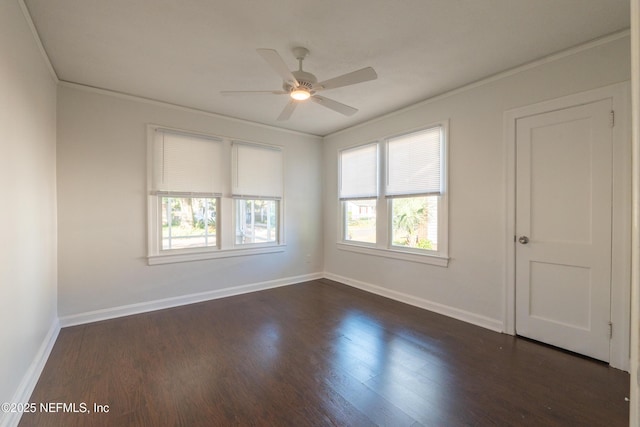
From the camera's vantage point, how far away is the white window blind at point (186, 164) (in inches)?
148

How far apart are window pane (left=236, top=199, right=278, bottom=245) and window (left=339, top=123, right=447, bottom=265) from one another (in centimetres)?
120

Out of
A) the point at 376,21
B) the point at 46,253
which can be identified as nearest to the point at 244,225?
the point at 46,253

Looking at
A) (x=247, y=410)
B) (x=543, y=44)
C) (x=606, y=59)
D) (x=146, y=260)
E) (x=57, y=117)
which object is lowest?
(x=247, y=410)

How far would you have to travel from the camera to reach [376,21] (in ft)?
7.36

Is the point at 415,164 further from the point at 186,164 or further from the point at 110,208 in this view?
the point at 110,208

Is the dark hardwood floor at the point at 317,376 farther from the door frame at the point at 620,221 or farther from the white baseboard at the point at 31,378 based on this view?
the door frame at the point at 620,221

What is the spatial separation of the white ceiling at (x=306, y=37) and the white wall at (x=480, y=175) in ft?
0.63

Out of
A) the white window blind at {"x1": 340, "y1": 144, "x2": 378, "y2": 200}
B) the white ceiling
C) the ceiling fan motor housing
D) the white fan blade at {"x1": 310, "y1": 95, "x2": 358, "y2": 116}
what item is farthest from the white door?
the ceiling fan motor housing

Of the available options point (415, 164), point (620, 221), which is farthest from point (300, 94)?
point (620, 221)

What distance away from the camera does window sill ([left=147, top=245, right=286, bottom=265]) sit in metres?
3.75

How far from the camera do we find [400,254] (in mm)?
4074

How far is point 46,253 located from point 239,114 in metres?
2.71

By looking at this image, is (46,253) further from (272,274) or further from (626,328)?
(626,328)

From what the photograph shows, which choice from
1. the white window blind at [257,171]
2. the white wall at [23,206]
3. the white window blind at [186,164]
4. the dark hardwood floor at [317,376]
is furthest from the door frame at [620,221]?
the white wall at [23,206]
